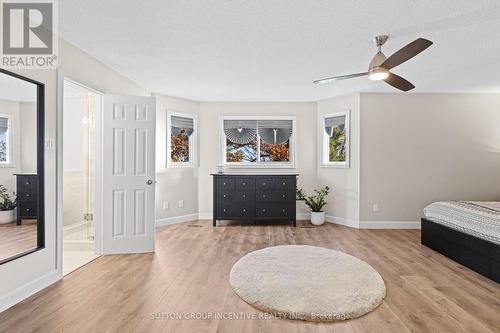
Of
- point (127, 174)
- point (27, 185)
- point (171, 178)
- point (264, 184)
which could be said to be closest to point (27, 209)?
point (27, 185)

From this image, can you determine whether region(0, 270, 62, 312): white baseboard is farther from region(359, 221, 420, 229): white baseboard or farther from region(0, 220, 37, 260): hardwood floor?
region(359, 221, 420, 229): white baseboard

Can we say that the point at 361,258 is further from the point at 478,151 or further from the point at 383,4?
the point at 478,151

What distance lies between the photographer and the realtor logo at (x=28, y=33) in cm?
227

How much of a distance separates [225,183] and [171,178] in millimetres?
1104

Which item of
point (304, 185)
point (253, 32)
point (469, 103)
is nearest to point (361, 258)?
point (304, 185)

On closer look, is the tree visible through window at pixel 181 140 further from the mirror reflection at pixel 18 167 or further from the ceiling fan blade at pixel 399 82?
the ceiling fan blade at pixel 399 82

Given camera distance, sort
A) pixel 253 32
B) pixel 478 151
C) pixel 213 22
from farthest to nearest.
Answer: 1. pixel 478 151
2. pixel 253 32
3. pixel 213 22

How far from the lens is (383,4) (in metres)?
2.20

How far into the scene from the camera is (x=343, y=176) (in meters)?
5.30

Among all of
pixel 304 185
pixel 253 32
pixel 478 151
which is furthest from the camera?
pixel 304 185

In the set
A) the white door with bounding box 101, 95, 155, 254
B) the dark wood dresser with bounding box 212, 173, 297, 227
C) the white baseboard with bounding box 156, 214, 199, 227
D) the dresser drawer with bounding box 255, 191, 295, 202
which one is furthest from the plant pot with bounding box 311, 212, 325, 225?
the white door with bounding box 101, 95, 155, 254

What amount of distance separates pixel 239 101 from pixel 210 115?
69 centimetres

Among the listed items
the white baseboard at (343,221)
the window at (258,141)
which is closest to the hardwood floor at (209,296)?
the white baseboard at (343,221)

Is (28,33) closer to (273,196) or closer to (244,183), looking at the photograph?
(244,183)
